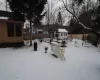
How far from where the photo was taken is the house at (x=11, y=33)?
13892mm

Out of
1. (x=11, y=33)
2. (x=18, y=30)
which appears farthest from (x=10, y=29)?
(x=18, y=30)

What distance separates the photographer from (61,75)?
731cm

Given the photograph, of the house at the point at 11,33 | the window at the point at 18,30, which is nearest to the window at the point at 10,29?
the house at the point at 11,33

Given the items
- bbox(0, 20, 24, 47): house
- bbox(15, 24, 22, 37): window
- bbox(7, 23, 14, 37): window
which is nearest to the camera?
bbox(0, 20, 24, 47): house

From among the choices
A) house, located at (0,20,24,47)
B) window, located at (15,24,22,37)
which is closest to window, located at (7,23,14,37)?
house, located at (0,20,24,47)

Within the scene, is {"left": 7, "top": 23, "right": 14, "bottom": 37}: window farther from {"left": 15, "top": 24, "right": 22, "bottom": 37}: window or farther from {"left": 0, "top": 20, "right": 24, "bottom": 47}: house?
{"left": 15, "top": 24, "right": 22, "bottom": 37}: window

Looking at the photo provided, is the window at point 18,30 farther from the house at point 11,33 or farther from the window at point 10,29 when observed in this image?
the window at point 10,29

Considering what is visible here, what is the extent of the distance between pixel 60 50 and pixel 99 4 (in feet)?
15.5

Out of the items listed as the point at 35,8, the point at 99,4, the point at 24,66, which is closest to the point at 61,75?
the point at 24,66

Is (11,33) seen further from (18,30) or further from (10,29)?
(18,30)

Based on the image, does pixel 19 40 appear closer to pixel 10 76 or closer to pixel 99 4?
pixel 10 76

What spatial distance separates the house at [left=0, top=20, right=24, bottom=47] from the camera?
13892 millimetres

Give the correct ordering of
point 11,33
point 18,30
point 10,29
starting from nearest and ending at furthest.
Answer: point 10,29
point 11,33
point 18,30

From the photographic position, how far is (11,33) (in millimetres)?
14523
